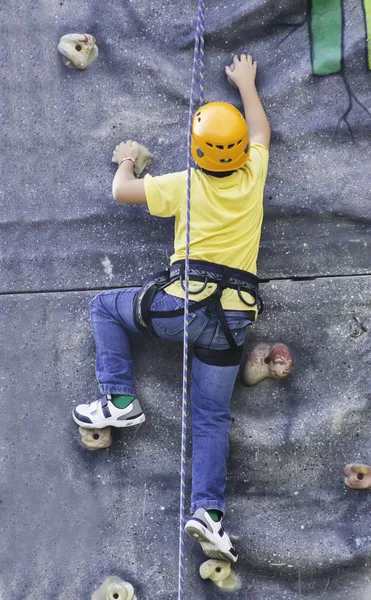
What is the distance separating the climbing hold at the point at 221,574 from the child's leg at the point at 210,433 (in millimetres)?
214

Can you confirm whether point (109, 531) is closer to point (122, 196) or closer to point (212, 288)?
point (212, 288)

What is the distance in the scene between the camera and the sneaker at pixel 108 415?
3.31m

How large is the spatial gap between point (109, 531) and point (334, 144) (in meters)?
1.66

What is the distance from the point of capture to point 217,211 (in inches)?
121

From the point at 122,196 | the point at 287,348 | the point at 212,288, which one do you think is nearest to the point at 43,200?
the point at 122,196

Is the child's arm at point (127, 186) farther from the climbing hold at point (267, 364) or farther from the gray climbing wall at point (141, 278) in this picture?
the climbing hold at point (267, 364)

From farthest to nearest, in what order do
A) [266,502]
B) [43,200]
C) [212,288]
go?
1. [43,200]
2. [266,502]
3. [212,288]

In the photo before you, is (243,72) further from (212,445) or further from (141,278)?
(212,445)

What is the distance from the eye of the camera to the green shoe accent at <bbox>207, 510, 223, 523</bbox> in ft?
10.4

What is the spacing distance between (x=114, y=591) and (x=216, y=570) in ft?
1.23

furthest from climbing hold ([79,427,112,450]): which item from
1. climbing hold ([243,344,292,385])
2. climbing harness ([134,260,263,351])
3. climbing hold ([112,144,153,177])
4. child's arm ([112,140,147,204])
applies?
climbing hold ([112,144,153,177])

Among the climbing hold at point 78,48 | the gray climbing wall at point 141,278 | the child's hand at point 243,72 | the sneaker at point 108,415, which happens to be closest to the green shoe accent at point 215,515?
the gray climbing wall at point 141,278

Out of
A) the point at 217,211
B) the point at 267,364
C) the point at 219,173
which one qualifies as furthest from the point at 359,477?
the point at 219,173

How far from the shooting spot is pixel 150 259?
349cm
